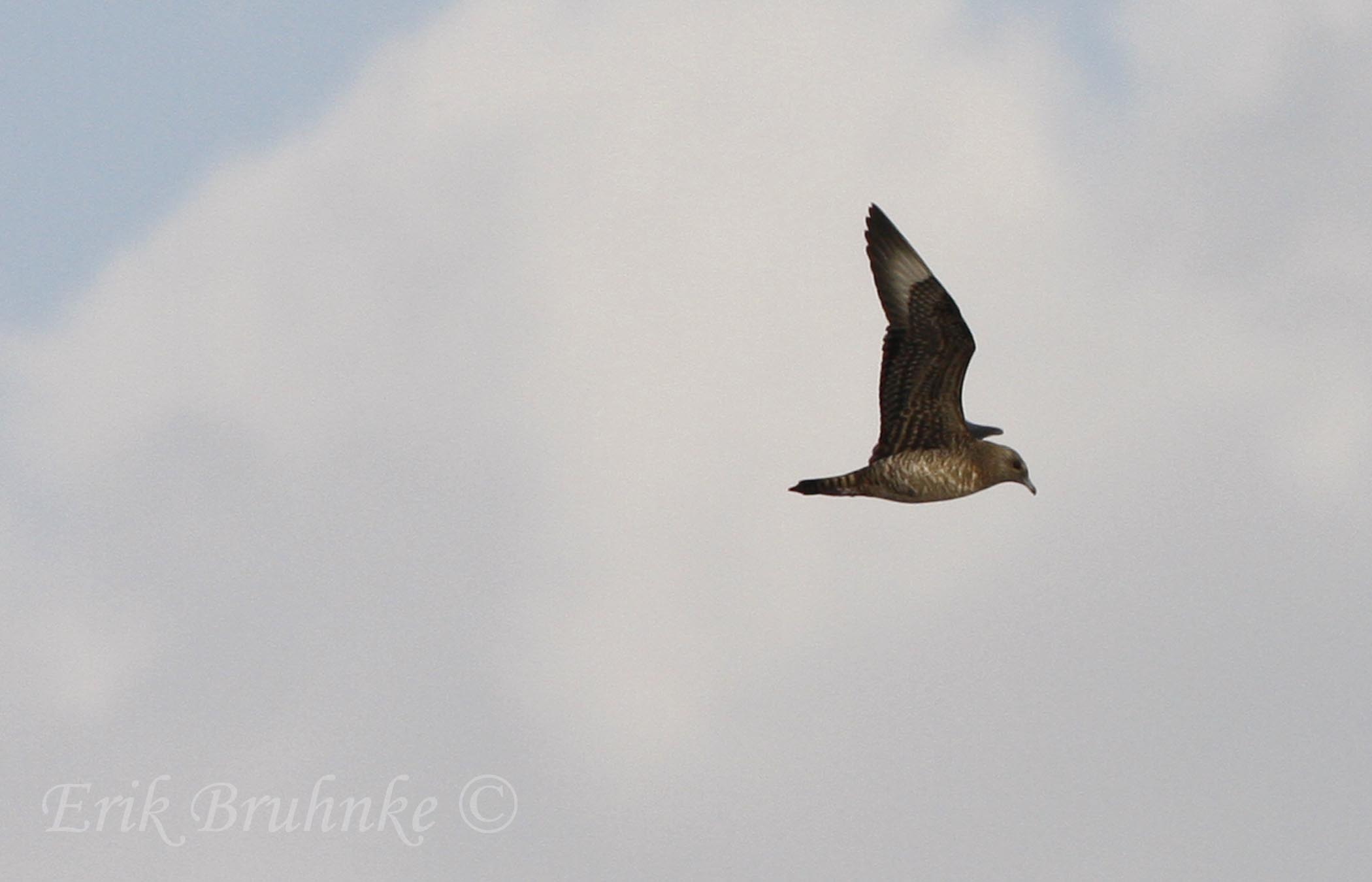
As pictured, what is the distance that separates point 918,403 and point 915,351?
0.62 metres

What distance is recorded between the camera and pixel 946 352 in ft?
85.5

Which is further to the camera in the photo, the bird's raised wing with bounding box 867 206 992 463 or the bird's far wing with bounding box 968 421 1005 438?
the bird's far wing with bounding box 968 421 1005 438

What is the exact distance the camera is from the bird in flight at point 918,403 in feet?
85.2

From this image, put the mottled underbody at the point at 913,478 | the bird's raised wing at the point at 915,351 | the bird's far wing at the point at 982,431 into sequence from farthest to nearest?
the bird's far wing at the point at 982,431, the mottled underbody at the point at 913,478, the bird's raised wing at the point at 915,351

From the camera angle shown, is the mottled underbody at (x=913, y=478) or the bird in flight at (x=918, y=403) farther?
the mottled underbody at (x=913, y=478)

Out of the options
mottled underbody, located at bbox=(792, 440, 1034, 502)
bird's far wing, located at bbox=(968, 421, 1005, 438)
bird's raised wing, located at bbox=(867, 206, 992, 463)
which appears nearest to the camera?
bird's raised wing, located at bbox=(867, 206, 992, 463)

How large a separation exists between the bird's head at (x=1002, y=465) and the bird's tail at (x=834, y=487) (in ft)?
4.42

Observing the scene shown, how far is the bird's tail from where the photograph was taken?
87.5ft

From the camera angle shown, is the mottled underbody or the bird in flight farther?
the mottled underbody

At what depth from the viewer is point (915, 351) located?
85.7 ft

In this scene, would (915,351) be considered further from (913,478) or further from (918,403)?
(913,478)

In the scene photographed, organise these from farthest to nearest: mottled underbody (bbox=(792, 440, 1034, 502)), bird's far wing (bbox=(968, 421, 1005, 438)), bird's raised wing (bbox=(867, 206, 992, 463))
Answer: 1. bird's far wing (bbox=(968, 421, 1005, 438))
2. mottled underbody (bbox=(792, 440, 1034, 502))
3. bird's raised wing (bbox=(867, 206, 992, 463))

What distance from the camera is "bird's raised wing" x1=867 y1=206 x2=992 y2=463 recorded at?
25922 mm

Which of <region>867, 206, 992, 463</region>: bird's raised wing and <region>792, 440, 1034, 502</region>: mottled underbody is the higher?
<region>867, 206, 992, 463</region>: bird's raised wing
